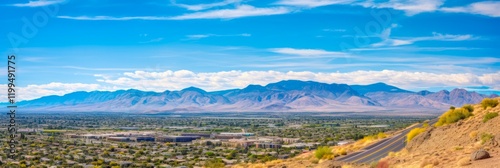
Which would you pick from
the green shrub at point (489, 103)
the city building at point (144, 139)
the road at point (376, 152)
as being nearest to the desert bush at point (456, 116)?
the green shrub at point (489, 103)

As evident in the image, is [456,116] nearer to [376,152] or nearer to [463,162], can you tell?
[376,152]

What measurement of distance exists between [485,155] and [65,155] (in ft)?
245

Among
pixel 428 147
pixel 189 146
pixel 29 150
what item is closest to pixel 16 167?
pixel 29 150

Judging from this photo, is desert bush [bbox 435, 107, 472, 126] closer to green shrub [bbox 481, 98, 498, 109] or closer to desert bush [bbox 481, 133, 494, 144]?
green shrub [bbox 481, 98, 498, 109]

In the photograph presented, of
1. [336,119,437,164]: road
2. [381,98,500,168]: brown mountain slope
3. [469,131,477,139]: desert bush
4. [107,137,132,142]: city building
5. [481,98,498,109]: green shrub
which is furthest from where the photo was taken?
[107,137,132,142]: city building

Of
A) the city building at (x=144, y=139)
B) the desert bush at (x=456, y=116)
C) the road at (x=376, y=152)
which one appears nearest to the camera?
the road at (x=376, y=152)

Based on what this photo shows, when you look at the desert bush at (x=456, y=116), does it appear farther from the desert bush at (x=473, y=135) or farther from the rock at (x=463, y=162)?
the rock at (x=463, y=162)

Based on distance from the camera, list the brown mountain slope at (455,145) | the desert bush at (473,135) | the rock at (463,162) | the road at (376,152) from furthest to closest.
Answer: the road at (376,152), the desert bush at (473,135), the brown mountain slope at (455,145), the rock at (463,162)

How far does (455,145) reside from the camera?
27844mm

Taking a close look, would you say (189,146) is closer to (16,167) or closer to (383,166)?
(16,167)

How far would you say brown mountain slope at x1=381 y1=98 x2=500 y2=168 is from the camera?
70.0ft

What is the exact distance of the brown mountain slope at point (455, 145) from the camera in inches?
840

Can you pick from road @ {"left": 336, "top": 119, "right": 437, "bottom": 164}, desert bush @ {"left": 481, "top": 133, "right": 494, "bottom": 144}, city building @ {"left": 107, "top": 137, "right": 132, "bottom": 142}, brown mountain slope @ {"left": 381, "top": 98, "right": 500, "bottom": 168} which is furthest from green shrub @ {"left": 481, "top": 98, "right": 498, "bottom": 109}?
city building @ {"left": 107, "top": 137, "right": 132, "bottom": 142}

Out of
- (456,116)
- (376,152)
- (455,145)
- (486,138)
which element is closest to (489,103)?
(456,116)
